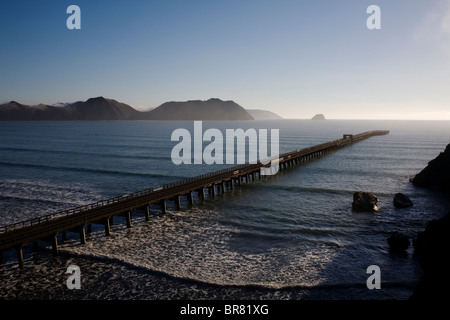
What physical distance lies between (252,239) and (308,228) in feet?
20.4

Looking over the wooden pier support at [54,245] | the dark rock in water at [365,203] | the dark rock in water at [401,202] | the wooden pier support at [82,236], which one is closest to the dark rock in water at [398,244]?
the dark rock in water at [365,203]

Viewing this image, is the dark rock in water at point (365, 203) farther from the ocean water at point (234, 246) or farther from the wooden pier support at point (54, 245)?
the wooden pier support at point (54, 245)

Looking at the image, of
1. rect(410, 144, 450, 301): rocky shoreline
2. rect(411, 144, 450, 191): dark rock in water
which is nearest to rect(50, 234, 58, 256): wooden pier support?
rect(410, 144, 450, 301): rocky shoreline

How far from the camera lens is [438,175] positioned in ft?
159

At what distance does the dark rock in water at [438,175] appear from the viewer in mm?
47156

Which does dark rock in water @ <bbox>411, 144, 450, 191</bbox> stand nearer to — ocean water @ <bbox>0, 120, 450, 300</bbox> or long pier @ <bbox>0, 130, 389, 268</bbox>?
ocean water @ <bbox>0, 120, 450, 300</bbox>

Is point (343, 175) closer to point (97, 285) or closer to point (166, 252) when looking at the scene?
point (166, 252)

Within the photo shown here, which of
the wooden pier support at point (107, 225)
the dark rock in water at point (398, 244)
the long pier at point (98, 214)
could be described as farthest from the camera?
the wooden pier support at point (107, 225)

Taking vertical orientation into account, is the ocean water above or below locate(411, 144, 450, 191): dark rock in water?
below

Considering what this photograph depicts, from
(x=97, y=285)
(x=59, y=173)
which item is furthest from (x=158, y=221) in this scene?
(x=59, y=173)

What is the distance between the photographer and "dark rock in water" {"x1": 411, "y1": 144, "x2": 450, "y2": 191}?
155ft

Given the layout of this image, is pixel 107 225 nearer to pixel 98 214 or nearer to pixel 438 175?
pixel 98 214

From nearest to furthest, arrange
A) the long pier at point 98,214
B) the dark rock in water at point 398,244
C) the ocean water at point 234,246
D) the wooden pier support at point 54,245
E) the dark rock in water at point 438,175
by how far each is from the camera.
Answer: the ocean water at point 234,246 < the long pier at point 98,214 < the wooden pier support at point 54,245 < the dark rock in water at point 398,244 < the dark rock in water at point 438,175

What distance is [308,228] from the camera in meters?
30.9
